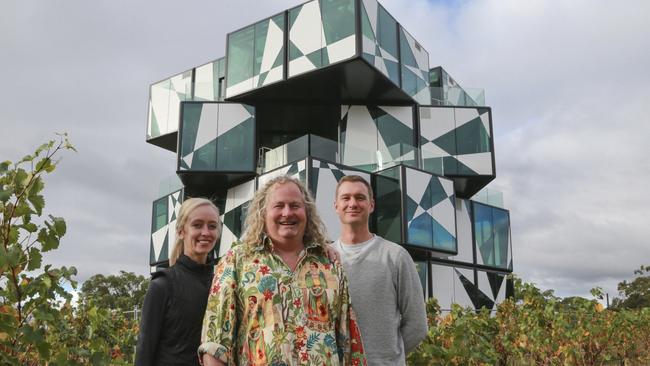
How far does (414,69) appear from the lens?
22312mm

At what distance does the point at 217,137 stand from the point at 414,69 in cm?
769

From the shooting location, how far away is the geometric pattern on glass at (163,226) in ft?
76.0

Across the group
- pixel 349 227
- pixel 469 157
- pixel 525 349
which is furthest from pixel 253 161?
pixel 349 227

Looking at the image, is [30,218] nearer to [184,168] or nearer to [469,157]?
[184,168]

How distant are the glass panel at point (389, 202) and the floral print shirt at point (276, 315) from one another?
16827mm

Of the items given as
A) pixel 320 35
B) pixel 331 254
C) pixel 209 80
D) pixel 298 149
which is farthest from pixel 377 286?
pixel 209 80

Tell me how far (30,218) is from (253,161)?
1819 centimetres

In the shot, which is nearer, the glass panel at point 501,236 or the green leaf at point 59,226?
the green leaf at point 59,226

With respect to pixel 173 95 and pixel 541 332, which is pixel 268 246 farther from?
pixel 173 95

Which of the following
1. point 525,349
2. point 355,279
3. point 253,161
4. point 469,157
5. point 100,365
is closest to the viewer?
point 100,365

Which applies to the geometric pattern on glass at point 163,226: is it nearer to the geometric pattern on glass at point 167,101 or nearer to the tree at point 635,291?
the geometric pattern on glass at point 167,101

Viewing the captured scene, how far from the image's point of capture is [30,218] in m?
2.55

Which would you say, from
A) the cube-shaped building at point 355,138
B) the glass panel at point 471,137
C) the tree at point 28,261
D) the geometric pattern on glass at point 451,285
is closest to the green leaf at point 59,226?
the tree at point 28,261

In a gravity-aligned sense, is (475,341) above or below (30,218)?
below
